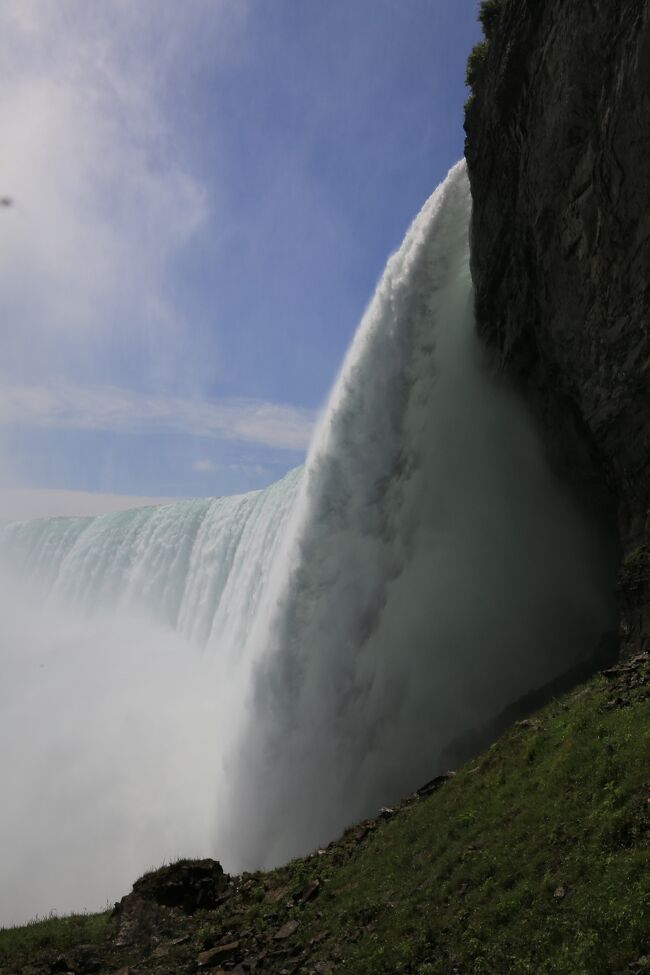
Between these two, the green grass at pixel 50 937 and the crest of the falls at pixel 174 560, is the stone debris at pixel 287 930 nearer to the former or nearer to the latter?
the green grass at pixel 50 937

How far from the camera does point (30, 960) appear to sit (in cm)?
1048

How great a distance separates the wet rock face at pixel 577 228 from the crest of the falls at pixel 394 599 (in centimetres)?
201

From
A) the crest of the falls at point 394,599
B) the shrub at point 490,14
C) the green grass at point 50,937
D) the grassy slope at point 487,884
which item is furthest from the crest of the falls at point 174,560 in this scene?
the shrub at point 490,14

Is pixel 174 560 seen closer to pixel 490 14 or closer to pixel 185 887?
pixel 185 887

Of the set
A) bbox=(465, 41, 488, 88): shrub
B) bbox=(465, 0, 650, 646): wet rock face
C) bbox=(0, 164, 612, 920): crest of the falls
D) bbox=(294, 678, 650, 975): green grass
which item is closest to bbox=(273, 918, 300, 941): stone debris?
bbox=(294, 678, 650, 975): green grass

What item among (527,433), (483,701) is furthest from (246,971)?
(527,433)

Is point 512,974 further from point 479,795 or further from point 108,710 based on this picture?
point 108,710

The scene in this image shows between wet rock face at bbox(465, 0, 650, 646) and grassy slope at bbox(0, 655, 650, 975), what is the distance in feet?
16.4

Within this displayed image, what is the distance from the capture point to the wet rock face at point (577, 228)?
12586 millimetres

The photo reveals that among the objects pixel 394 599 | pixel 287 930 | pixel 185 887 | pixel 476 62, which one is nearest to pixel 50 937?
pixel 185 887

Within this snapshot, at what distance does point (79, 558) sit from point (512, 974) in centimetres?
5629

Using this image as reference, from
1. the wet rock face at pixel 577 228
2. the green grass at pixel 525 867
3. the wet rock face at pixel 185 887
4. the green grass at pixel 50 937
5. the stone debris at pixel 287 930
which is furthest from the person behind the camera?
the wet rock face at pixel 577 228

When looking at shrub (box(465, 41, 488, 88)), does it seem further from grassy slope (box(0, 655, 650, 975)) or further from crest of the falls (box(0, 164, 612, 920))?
grassy slope (box(0, 655, 650, 975))

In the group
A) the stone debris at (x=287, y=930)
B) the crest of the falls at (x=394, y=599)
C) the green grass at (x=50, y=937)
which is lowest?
the stone debris at (x=287, y=930)
